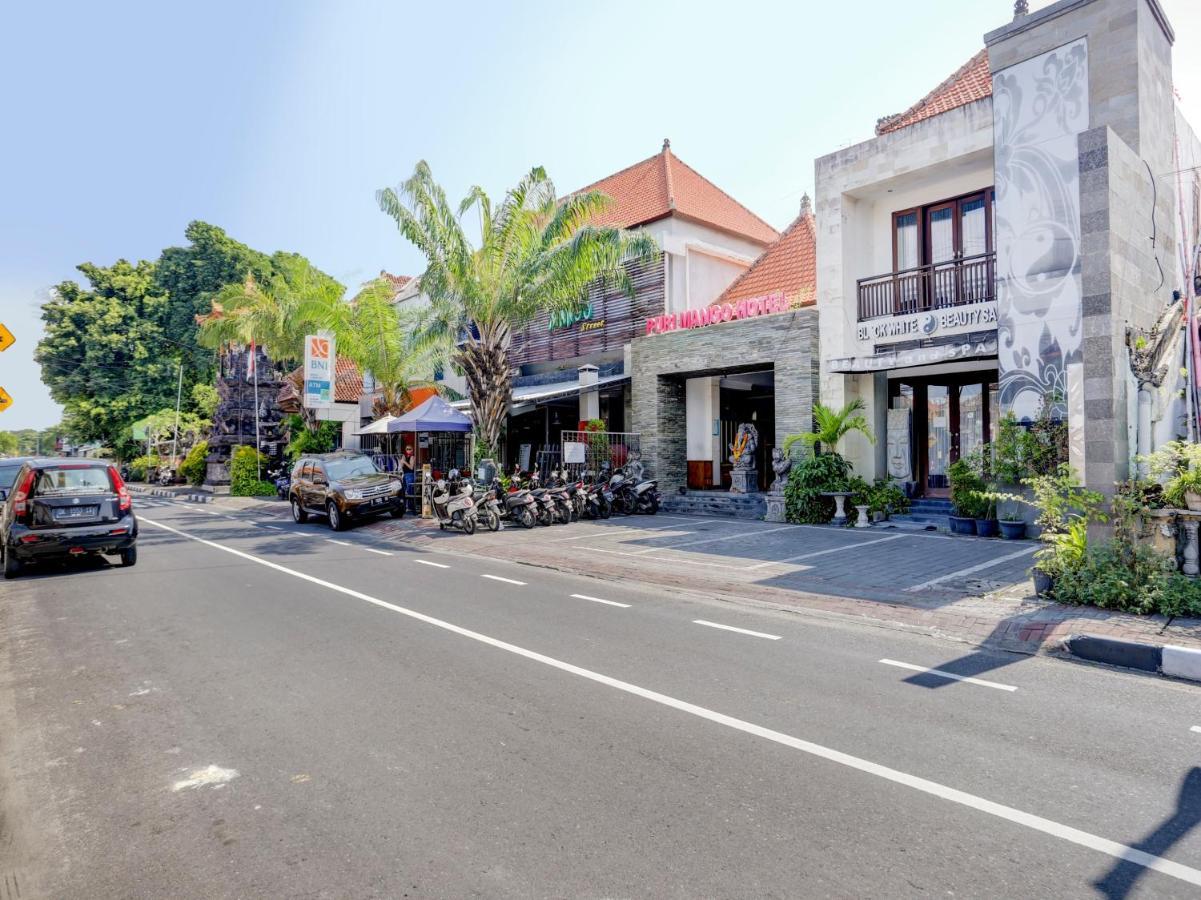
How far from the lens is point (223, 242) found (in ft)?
155

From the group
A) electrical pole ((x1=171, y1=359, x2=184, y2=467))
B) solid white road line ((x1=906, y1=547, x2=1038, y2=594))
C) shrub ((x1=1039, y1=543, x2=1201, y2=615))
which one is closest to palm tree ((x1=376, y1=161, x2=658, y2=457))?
solid white road line ((x1=906, y1=547, x2=1038, y2=594))

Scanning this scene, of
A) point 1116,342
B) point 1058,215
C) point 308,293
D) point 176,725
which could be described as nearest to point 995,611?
point 1116,342

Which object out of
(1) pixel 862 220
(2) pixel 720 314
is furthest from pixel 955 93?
(2) pixel 720 314

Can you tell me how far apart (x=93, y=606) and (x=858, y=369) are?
44.8 feet

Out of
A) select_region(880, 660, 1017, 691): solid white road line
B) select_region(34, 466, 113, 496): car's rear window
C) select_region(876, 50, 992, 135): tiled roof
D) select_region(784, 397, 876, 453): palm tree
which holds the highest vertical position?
select_region(876, 50, 992, 135): tiled roof

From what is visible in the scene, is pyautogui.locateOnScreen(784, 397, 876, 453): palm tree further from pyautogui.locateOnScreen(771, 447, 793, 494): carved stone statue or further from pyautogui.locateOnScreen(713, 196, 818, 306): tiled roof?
pyautogui.locateOnScreen(713, 196, 818, 306): tiled roof

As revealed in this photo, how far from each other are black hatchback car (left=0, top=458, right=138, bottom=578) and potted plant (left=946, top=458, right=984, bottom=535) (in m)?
14.1

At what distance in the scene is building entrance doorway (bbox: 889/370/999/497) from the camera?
15.9 metres

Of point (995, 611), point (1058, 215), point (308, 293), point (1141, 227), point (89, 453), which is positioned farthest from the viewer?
point (89, 453)

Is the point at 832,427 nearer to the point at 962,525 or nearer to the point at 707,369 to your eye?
the point at 962,525

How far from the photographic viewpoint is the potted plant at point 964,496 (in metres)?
12.7

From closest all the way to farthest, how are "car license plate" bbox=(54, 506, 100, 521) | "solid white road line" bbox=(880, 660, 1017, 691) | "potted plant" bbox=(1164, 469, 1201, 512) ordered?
"solid white road line" bbox=(880, 660, 1017, 691) → "potted plant" bbox=(1164, 469, 1201, 512) → "car license plate" bbox=(54, 506, 100, 521)

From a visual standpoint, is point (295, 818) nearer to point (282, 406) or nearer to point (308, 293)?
point (308, 293)

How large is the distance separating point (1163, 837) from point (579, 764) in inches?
107
